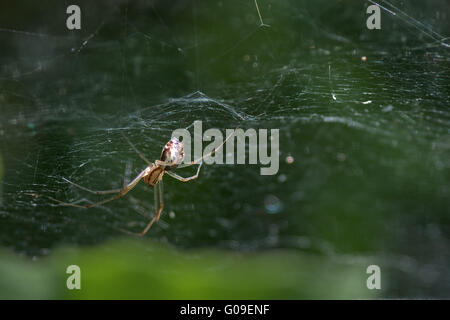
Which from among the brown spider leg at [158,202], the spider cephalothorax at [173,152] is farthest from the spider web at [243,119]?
the spider cephalothorax at [173,152]

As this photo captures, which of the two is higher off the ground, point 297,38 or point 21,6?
point 21,6

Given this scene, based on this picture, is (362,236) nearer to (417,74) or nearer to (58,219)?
(417,74)

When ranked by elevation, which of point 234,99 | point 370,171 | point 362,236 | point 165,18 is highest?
point 165,18

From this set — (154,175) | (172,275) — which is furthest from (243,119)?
(172,275)

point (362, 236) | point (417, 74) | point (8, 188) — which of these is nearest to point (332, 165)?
point (362, 236)

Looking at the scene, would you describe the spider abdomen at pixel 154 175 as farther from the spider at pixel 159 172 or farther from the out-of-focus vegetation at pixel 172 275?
the out-of-focus vegetation at pixel 172 275

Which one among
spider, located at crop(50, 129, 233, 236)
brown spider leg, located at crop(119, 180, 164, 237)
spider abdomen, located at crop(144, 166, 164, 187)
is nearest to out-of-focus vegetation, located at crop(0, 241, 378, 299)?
brown spider leg, located at crop(119, 180, 164, 237)

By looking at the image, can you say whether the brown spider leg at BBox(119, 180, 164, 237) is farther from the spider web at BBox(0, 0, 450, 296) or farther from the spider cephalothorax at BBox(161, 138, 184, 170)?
the spider cephalothorax at BBox(161, 138, 184, 170)
